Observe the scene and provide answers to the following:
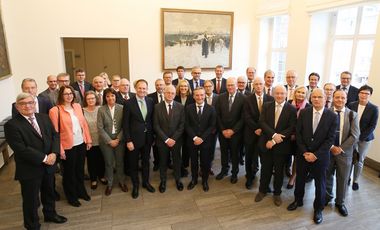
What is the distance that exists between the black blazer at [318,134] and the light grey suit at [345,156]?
1.00 ft

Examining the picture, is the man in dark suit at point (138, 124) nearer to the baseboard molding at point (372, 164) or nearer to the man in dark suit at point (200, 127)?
the man in dark suit at point (200, 127)

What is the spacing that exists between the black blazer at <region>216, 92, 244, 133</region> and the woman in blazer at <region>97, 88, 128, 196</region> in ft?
4.66

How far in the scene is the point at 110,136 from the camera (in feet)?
11.7

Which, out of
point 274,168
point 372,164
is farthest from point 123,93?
point 372,164

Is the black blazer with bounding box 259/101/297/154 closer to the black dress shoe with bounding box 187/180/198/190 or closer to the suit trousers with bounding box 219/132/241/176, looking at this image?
the suit trousers with bounding box 219/132/241/176

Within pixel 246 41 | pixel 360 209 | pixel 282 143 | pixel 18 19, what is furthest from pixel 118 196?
pixel 246 41

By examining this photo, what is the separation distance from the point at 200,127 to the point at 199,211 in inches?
43.6

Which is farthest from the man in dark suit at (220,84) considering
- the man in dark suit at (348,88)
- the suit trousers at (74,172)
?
the suit trousers at (74,172)

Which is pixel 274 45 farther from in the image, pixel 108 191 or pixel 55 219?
pixel 55 219

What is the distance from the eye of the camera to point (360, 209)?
3408mm

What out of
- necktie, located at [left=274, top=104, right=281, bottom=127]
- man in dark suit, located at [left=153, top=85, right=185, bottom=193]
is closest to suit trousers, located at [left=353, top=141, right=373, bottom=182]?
necktie, located at [left=274, top=104, right=281, bottom=127]

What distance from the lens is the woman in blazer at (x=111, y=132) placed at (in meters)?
3.49

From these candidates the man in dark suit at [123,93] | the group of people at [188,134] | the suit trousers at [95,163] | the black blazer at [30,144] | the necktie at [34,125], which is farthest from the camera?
the man in dark suit at [123,93]

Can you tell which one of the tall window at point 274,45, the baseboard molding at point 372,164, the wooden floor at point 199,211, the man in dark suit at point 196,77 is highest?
the tall window at point 274,45
